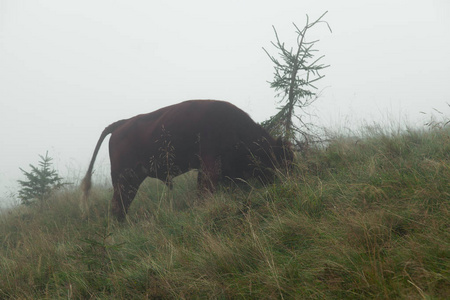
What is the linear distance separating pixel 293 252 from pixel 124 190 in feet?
10.5

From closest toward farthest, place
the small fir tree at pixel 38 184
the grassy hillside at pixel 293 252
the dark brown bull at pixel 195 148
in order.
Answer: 1. the grassy hillside at pixel 293 252
2. the dark brown bull at pixel 195 148
3. the small fir tree at pixel 38 184

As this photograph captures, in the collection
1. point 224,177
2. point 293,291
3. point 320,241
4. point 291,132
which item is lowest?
point 293,291

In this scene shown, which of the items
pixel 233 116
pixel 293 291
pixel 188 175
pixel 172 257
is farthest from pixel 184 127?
pixel 293 291

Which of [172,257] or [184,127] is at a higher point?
[184,127]

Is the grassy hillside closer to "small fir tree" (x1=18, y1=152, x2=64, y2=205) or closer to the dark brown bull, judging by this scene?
the dark brown bull

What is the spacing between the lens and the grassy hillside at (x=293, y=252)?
1589 millimetres

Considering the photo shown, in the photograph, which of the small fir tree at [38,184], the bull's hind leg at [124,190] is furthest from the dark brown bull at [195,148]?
the small fir tree at [38,184]

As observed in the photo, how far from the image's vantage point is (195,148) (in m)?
4.23

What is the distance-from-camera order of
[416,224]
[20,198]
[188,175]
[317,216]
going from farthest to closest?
[20,198] → [188,175] → [317,216] → [416,224]

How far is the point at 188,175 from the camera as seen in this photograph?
18.2 ft

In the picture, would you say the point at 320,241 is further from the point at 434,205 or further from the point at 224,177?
the point at 224,177

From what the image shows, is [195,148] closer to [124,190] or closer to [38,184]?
[124,190]

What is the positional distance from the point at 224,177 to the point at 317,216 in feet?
6.66

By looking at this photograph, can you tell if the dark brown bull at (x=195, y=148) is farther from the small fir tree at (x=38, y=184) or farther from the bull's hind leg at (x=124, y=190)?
the small fir tree at (x=38, y=184)
